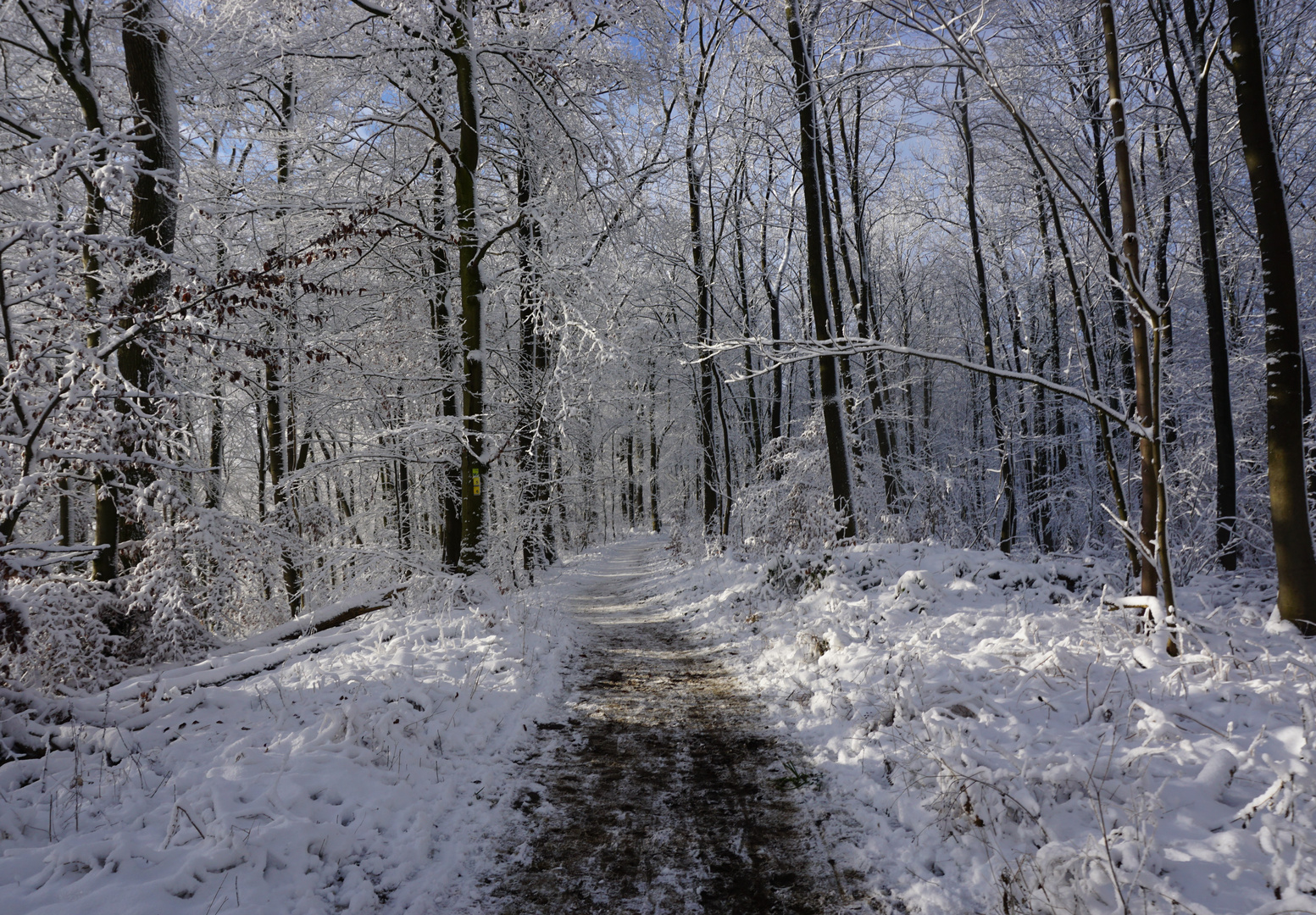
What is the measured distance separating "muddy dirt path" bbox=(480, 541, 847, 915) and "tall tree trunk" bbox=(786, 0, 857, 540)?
4.97 m

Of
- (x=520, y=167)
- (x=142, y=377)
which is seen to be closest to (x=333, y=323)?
(x=520, y=167)

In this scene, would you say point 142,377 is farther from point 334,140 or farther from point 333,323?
point 333,323

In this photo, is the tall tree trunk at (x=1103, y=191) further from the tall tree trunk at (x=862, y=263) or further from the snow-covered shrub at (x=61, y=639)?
the snow-covered shrub at (x=61, y=639)

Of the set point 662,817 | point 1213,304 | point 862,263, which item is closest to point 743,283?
point 862,263

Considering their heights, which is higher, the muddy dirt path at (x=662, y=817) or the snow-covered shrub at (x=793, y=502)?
the snow-covered shrub at (x=793, y=502)

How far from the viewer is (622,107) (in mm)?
11391

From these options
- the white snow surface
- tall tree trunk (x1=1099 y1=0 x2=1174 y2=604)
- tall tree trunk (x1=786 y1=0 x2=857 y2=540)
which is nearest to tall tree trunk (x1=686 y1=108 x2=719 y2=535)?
tall tree trunk (x1=786 y1=0 x2=857 y2=540)

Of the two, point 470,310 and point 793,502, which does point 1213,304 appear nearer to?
point 793,502

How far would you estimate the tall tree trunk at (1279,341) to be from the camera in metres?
4.94

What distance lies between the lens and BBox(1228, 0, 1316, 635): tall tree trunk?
4.94m

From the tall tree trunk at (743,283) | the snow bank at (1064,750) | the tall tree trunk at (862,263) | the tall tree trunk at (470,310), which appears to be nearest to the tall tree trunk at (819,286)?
the snow bank at (1064,750)

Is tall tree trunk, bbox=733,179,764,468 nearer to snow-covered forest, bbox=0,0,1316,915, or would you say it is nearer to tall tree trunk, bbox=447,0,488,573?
snow-covered forest, bbox=0,0,1316,915

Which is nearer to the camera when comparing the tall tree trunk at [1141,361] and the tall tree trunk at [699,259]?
the tall tree trunk at [1141,361]

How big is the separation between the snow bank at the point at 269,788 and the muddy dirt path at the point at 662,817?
380 mm
